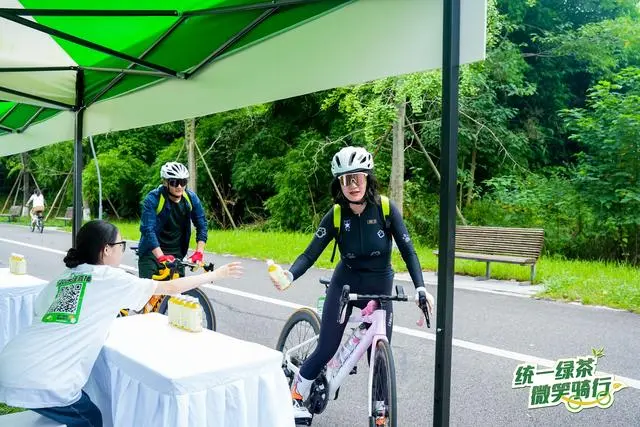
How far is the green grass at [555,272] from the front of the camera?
759cm

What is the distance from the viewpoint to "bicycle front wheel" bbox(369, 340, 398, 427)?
288 centimetres

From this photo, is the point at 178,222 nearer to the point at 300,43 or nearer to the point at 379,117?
the point at 300,43

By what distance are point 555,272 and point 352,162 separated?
753 centimetres

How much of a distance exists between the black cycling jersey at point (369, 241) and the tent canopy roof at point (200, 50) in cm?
72

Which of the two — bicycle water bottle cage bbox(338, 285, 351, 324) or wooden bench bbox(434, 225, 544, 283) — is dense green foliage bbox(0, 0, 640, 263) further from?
bicycle water bottle cage bbox(338, 285, 351, 324)

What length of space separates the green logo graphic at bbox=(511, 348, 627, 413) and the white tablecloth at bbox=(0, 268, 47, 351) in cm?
369

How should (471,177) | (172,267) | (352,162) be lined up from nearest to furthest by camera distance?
(352,162) < (172,267) < (471,177)

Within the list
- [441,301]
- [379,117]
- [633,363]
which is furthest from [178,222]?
[379,117]

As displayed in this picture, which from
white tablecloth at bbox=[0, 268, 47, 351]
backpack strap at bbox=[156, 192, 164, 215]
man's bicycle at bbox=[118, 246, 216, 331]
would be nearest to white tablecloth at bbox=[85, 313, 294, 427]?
white tablecloth at bbox=[0, 268, 47, 351]

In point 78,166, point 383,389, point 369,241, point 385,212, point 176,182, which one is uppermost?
point 78,166

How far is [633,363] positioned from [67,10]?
5.29m

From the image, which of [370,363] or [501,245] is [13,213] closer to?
[501,245]

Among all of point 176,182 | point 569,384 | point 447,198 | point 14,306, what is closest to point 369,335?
point 447,198

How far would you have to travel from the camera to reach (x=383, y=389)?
2961 millimetres
